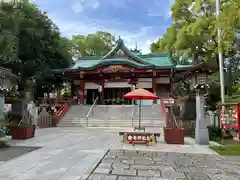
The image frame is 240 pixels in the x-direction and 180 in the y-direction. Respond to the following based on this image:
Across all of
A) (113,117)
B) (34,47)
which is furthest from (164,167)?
(34,47)

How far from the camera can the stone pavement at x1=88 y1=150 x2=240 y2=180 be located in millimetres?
4488

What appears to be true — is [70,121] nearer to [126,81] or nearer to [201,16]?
[126,81]

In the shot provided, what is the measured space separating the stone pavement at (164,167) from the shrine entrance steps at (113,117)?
30.0 ft

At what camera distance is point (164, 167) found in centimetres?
518

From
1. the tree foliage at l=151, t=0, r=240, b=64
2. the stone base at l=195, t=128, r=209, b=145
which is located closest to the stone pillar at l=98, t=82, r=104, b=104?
the tree foliage at l=151, t=0, r=240, b=64

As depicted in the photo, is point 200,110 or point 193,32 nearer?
point 200,110

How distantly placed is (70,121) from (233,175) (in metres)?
13.6

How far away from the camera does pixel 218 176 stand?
15.0 feet

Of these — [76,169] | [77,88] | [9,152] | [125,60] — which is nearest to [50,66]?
[77,88]

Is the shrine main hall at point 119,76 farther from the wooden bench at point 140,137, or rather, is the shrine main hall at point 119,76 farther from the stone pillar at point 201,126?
the wooden bench at point 140,137

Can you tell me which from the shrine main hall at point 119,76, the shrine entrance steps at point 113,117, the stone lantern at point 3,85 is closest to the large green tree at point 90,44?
the shrine main hall at point 119,76

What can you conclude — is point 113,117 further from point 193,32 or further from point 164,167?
point 164,167

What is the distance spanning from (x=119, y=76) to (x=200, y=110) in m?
15.3

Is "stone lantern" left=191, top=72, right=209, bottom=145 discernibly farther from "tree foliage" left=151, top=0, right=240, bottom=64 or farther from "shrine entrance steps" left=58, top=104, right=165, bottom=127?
"tree foliage" left=151, top=0, right=240, bottom=64
